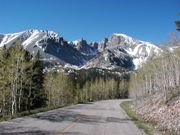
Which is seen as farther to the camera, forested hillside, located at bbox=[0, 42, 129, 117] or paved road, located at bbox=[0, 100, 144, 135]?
forested hillside, located at bbox=[0, 42, 129, 117]

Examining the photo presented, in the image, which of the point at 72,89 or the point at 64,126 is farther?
the point at 72,89

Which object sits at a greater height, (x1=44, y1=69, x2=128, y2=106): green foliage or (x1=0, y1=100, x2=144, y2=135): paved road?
(x1=44, y1=69, x2=128, y2=106): green foliage

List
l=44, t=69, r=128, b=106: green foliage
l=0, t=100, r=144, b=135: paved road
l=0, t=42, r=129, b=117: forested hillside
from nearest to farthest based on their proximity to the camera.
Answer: l=0, t=100, r=144, b=135: paved road
l=0, t=42, r=129, b=117: forested hillside
l=44, t=69, r=128, b=106: green foliage

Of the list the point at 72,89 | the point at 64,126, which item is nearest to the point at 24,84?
the point at 64,126

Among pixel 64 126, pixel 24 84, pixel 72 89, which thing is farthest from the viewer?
pixel 72 89

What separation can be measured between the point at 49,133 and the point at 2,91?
30796 millimetres

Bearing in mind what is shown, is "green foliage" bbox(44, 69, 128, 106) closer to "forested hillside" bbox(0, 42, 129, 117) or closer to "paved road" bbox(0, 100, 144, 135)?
"forested hillside" bbox(0, 42, 129, 117)

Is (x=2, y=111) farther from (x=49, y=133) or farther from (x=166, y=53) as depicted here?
(x=49, y=133)

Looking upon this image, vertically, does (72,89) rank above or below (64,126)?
above

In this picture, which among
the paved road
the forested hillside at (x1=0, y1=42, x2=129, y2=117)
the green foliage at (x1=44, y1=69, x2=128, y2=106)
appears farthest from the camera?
the green foliage at (x1=44, y1=69, x2=128, y2=106)

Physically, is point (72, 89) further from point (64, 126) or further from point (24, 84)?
point (64, 126)

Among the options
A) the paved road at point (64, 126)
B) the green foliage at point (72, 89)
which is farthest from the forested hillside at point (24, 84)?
the paved road at point (64, 126)

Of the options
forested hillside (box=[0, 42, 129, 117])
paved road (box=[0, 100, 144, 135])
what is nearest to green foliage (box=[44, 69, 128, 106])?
forested hillside (box=[0, 42, 129, 117])

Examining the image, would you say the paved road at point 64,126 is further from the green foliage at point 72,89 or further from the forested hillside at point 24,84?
the green foliage at point 72,89
